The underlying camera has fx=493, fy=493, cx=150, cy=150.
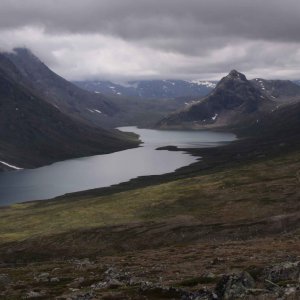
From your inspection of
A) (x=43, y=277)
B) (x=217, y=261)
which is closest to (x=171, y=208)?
(x=217, y=261)

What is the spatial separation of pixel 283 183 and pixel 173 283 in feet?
387

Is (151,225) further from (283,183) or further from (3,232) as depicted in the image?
(283,183)

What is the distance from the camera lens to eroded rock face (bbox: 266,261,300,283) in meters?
41.2

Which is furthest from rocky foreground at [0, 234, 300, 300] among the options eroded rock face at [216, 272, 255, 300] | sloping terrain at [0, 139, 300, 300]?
sloping terrain at [0, 139, 300, 300]

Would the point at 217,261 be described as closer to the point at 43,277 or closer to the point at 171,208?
the point at 43,277

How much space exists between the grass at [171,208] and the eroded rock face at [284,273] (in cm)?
7248

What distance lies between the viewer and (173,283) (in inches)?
1811

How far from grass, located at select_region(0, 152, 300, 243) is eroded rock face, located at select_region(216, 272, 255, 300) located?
79037 mm

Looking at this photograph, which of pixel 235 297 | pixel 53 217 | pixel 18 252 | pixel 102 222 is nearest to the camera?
pixel 235 297

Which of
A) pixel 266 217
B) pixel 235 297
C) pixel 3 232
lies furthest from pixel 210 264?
pixel 3 232

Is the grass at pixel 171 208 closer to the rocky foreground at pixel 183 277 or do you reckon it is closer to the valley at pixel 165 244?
the valley at pixel 165 244

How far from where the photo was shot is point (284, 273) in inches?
1660

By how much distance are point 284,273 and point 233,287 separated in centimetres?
877

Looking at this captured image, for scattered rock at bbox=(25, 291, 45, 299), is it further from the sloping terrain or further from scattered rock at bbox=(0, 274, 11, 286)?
scattered rock at bbox=(0, 274, 11, 286)
